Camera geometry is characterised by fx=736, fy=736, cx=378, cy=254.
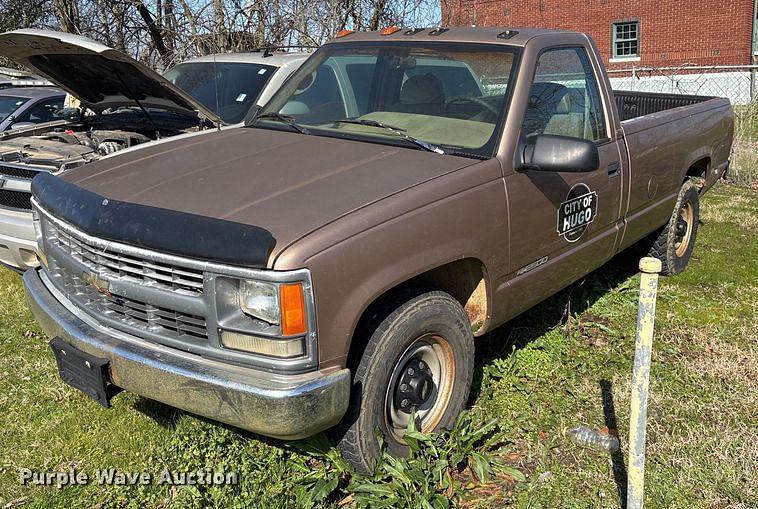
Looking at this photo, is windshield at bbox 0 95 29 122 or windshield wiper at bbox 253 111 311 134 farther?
windshield at bbox 0 95 29 122

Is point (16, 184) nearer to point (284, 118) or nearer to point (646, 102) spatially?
point (284, 118)

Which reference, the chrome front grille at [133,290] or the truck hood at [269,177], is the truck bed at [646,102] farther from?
the chrome front grille at [133,290]

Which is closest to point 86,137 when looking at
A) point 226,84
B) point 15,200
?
point 15,200

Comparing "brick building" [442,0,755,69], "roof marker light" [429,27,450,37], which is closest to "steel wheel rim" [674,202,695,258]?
"roof marker light" [429,27,450,37]

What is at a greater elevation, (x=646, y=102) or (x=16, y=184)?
(x=646, y=102)

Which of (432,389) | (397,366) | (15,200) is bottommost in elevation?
(432,389)

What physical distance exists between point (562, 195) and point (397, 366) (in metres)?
1.42

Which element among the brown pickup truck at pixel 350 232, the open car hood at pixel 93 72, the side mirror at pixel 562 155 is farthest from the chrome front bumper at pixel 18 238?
the side mirror at pixel 562 155

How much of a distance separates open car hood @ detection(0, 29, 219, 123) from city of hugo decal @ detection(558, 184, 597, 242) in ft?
8.08

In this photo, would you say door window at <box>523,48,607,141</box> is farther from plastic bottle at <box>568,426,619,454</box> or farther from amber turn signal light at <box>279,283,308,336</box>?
amber turn signal light at <box>279,283,308,336</box>

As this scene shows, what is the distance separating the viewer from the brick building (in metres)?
23.7

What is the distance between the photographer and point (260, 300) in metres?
2.71

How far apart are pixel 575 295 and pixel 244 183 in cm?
325

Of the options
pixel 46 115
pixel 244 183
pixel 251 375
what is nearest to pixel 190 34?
pixel 46 115
